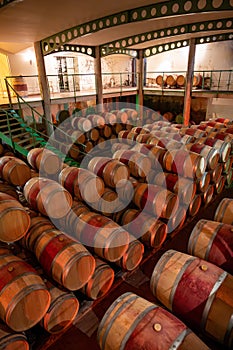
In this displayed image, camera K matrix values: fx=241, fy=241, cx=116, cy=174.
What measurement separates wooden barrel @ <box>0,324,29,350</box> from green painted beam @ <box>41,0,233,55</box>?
23.9 feet

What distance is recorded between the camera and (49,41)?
9117mm

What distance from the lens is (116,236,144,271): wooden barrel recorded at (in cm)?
432

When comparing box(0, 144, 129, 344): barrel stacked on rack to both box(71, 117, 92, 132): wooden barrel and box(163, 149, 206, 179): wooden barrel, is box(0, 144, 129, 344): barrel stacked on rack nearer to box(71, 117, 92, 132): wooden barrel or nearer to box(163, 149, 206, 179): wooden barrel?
box(163, 149, 206, 179): wooden barrel

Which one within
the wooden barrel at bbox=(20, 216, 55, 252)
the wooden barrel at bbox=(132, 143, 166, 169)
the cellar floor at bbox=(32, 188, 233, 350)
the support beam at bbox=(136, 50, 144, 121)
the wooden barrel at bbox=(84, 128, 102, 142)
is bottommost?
the cellar floor at bbox=(32, 188, 233, 350)

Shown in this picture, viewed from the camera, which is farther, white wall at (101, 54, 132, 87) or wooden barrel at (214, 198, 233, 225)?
white wall at (101, 54, 132, 87)

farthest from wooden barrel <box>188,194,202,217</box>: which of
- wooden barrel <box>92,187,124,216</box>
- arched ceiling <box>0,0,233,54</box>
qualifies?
arched ceiling <box>0,0,233,54</box>

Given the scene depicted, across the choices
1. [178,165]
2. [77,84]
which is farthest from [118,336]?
[77,84]

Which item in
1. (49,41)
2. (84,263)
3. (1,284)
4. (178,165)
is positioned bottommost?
(84,263)

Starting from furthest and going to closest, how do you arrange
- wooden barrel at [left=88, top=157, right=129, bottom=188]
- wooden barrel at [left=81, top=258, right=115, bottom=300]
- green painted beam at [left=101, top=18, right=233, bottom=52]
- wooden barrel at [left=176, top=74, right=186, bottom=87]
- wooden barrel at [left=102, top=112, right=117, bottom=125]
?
1. wooden barrel at [left=176, top=74, right=186, bottom=87]
2. wooden barrel at [left=102, top=112, right=117, bottom=125]
3. green painted beam at [left=101, top=18, right=233, bottom=52]
4. wooden barrel at [left=88, top=157, right=129, bottom=188]
5. wooden barrel at [left=81, top=258, right=115, bottom=300]

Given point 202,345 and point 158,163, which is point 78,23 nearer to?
point 158,163

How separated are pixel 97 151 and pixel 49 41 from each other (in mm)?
4502

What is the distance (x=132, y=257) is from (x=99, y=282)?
820 millimetres

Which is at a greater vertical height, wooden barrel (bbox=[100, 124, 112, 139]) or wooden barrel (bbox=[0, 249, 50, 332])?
wooden barrel (bbox=[100, 124, 112, 139])

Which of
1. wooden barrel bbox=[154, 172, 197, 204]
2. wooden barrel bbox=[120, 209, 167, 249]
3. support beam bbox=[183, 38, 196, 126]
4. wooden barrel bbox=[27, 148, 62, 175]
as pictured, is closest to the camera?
wooden barrel bbox=[120, 209, 167, 249]
